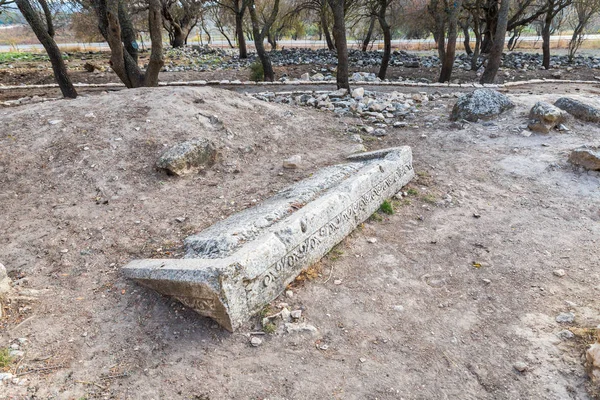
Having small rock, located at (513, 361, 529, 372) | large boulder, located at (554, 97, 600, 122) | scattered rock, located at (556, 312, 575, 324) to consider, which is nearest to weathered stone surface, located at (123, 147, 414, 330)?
small rock, located at (513, 361, 529, 372)

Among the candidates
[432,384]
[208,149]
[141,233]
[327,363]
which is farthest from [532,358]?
[208,149]

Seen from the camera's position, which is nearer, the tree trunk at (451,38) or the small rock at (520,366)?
the small rock at (520,366)

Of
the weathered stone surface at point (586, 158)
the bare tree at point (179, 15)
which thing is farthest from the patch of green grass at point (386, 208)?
the bare tree at point (179, 15)

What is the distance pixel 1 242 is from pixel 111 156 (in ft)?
5.38

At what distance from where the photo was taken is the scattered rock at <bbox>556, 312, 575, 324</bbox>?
295 centimetres

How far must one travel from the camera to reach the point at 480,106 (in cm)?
714

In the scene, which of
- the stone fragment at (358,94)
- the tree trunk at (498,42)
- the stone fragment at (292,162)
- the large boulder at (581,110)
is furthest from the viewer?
the tree trunk at (498,42)

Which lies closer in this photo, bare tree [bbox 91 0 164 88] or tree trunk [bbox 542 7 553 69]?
bare tree [bbox 91 0 164 88]

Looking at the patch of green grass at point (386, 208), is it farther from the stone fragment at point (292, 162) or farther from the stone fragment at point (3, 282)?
the stone fragment at point (3, 282)

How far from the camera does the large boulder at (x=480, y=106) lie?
7.12 metres

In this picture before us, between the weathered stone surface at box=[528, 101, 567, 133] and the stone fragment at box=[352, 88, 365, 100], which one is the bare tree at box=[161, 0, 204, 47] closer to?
the stone fragment at box=[352, 88, 365, 100]

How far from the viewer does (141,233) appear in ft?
13.0

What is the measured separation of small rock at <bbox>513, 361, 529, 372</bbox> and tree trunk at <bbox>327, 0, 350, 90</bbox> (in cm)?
758

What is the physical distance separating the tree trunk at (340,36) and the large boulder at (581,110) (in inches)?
169
